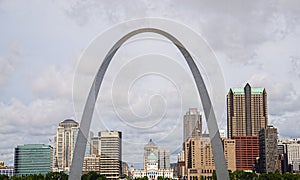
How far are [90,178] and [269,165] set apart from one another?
7648 centimetres

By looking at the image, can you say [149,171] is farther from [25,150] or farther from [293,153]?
[293,153]

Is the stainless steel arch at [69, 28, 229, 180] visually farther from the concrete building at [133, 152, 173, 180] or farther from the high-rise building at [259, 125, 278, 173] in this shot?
the high-rise building at [259, 125, 278, 173]

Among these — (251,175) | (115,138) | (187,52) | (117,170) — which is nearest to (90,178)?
(251,175)

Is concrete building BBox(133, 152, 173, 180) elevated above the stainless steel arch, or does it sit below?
below

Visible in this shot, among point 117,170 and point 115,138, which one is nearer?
point 117,170

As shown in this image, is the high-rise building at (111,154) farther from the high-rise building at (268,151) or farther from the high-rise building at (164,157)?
the high-rise building at (268,151)

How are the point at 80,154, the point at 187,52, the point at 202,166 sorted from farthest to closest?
the point at 202,166 < the point at 187,52 < the point at 80,154

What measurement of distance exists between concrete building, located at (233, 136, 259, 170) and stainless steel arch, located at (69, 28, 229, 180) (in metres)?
139

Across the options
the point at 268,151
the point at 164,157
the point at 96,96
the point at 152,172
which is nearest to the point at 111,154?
the point at 152,172

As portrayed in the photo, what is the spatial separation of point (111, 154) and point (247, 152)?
43552 millimetres

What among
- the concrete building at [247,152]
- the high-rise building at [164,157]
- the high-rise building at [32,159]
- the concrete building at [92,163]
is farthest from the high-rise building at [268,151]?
the high-rise building at [32,159]

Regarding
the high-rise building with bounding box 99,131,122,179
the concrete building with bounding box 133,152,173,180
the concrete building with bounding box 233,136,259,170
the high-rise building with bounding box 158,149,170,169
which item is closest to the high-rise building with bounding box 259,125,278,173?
the concrete building with bounding box 233,136,259,170

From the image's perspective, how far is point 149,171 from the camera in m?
143

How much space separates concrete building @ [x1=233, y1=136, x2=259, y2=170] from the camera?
565 feet
